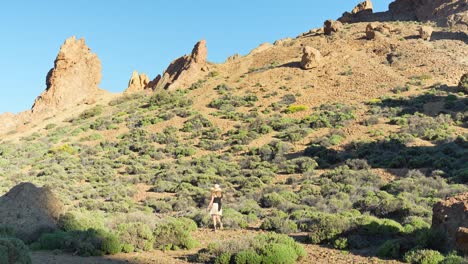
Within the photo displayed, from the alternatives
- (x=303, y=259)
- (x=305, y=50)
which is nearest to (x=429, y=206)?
A: (x=303, y=259)

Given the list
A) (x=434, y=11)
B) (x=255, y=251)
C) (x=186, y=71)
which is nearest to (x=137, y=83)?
(x=186, y=71)

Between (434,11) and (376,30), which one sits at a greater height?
(434,11)

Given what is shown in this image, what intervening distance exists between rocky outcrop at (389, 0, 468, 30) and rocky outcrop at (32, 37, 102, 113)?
144 feet

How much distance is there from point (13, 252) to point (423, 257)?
7.51 meters

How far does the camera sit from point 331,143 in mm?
29219

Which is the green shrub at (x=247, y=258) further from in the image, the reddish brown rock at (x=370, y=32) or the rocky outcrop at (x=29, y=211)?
the reddish brown rock at (x=370, y=32)

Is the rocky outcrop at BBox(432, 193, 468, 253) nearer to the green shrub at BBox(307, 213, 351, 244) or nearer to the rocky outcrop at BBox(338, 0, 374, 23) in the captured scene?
the green shrub at BBox(307, 213, 351, 244)

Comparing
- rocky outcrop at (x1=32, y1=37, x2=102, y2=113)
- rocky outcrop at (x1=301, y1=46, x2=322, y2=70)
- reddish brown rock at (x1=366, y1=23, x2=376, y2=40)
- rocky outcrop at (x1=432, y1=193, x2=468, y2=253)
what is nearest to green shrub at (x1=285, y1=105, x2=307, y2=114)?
rocky outcrop at (x1=301, y1=46, x2=322, y2=70)

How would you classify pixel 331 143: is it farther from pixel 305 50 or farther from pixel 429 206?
pixel 305 50

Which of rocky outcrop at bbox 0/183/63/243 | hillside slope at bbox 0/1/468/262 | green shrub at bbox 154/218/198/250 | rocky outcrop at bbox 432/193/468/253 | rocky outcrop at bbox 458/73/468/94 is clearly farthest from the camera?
rocky outcrop at bbox 458/73/468/94

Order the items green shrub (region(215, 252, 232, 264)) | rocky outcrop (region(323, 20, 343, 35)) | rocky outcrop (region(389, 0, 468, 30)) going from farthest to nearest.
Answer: rocky outcrop (region(323, 20, 343, 35)) < rocky outcrop (region(389, 0, 468, 30)) < green shrub (region(215, 252, 232, 264))

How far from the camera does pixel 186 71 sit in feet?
171

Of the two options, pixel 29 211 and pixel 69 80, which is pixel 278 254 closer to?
pixel 29 211

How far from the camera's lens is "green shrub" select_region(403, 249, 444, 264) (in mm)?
8359
